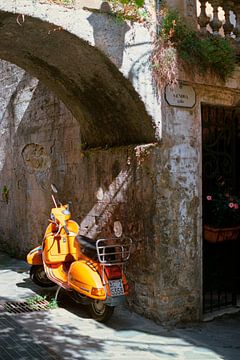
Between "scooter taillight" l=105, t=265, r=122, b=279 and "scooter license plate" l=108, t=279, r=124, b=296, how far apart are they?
0.20ft

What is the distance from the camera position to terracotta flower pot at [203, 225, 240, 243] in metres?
5.69

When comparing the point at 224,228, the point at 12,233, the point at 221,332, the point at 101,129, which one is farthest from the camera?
the point at 12,233

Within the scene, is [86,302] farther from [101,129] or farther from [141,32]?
[141,32]

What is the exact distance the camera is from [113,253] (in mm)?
5262

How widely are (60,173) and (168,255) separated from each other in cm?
304

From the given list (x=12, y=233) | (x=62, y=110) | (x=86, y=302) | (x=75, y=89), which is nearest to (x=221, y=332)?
(x=86, y=302)

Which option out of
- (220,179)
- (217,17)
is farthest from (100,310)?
(217,17)

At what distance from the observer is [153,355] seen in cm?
434

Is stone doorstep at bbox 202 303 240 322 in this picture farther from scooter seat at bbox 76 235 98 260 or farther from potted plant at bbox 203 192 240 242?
scooter seat at bbox 76 235 98 260

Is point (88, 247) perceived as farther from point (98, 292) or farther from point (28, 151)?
point (28, 151)

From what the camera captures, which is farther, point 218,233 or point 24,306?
point 24,306

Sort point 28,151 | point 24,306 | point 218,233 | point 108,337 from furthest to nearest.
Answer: point 28,151 → point 24,306 → point 218,233 → point 108,337

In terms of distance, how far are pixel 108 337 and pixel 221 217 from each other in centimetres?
208

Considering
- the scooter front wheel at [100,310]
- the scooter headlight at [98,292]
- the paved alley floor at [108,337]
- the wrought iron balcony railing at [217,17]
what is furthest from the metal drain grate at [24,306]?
the wrought iron balcony railing at [217,17]
